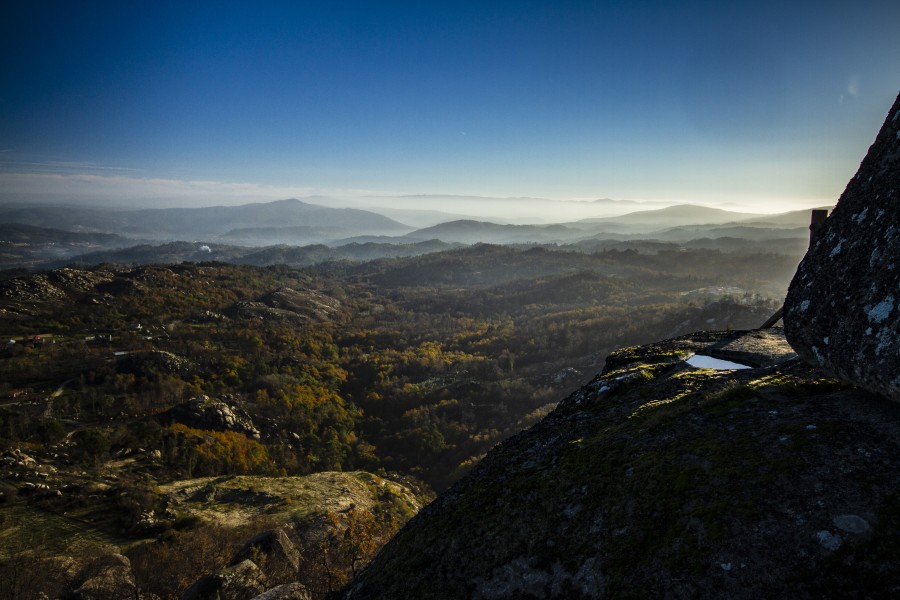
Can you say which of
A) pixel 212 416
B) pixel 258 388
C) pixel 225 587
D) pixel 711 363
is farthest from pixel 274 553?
pixel 258 388

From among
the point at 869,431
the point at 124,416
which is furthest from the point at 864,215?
the point at 124,416

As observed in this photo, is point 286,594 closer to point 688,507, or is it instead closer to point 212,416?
point 688,507

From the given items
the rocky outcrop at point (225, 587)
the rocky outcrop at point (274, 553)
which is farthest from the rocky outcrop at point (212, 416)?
the rocky outcrop at point (225, 587)

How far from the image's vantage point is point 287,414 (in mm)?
124938

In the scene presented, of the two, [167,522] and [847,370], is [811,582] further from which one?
[167,522]

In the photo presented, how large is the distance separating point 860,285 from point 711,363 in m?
5.08

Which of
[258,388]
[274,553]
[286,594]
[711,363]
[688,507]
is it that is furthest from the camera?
[258,388]

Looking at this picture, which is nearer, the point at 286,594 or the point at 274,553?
the point at 286,594

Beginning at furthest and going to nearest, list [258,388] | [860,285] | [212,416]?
1. [258,388]
2. [212,416]
3. [860,285]

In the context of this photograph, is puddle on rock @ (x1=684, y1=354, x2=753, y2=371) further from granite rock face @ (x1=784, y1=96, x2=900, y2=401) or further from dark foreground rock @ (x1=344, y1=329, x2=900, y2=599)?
granite rock face @ (x1=784, y1=96, x2=900, y2=401)

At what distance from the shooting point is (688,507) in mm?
4781

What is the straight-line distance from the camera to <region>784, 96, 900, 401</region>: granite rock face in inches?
193

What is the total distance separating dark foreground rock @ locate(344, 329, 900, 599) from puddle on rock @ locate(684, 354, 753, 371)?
90 cm

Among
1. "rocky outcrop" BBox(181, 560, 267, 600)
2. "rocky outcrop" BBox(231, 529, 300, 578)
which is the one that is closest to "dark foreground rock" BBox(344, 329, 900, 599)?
"rocky outcrop" BBox(181, 560, 267, 600)
